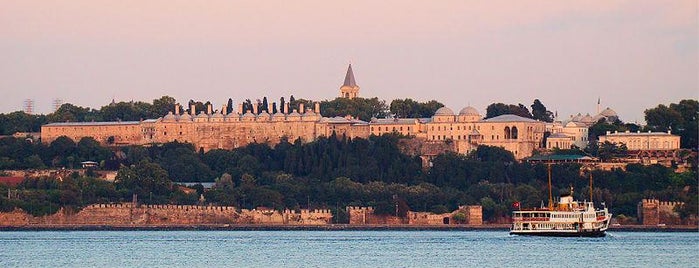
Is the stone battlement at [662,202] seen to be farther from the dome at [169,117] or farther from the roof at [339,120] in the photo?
the dome at [169,117]

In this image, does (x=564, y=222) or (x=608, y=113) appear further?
(x=608, y=113)

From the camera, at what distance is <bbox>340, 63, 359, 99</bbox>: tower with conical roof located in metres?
132

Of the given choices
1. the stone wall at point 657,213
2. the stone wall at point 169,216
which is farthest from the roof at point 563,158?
the stone wall at point 169,216

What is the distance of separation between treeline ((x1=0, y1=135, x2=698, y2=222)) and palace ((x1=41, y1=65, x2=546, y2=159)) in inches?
179

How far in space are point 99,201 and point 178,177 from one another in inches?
443

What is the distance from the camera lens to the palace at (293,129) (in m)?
113

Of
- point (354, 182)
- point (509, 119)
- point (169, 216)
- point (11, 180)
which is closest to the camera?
point (169, 216)

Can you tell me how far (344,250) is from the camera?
A: 6869cm

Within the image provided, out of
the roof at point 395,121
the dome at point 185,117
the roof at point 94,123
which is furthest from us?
the roof at point 94,123

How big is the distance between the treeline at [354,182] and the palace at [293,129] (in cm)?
454

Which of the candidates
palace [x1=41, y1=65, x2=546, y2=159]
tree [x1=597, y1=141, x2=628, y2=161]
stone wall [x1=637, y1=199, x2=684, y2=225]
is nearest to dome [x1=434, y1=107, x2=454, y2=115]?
palace [x1=41, y1=65, x2=546, y2=159]

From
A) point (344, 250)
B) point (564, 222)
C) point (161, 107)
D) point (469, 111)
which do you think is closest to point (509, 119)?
point (469, 111)

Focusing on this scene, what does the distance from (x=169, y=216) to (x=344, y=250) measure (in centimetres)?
2517

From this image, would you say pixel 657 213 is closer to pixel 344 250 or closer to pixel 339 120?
pixel 344 250
